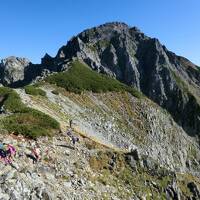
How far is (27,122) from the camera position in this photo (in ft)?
143

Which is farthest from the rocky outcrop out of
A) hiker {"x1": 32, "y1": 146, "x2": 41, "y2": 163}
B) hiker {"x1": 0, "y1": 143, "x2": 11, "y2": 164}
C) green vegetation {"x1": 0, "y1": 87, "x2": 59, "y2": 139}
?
hiker {"x1": 0, "y1": 143, "x2": 11, "y2": 164}

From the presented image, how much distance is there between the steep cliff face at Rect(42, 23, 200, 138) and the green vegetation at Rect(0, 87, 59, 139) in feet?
202

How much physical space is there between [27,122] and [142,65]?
3865 inches

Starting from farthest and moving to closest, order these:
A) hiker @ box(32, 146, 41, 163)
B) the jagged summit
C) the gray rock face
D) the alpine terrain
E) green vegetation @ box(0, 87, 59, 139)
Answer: the gray rock face
the jagged summit
green vegetation @ box(0, 87, 59, 139)
the alpine terrain
hiker @ box(32, 146, 41, 163)

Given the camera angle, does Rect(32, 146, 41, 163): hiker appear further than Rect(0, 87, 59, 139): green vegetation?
No

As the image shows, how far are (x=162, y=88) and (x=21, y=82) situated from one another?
57578 millimetres

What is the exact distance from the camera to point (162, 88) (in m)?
126

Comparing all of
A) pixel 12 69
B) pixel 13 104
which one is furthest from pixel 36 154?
pixel 12 69

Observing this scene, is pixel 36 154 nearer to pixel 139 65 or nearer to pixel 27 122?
pixel 27 122

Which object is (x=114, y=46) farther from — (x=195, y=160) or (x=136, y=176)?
(x=136, y=176)

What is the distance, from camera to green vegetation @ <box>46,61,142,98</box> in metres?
85.4

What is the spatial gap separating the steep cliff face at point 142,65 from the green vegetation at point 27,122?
61500 millimetres

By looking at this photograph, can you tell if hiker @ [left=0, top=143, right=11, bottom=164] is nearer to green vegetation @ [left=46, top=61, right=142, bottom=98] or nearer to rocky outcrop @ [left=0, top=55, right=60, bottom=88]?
green vegetation @ [left=46, top=61, right=142, bottom=98]

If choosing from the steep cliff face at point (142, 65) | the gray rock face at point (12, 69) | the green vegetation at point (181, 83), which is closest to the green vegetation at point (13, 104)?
the steep cliff face at point (142, 65)
